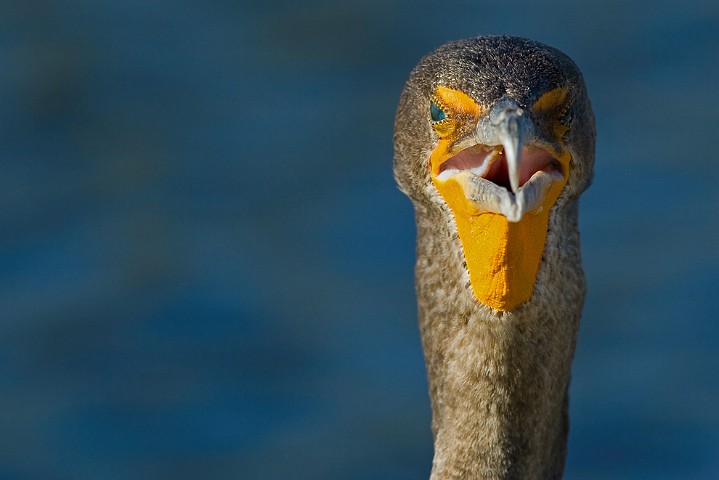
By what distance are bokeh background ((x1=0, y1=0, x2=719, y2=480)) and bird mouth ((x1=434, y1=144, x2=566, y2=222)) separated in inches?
185

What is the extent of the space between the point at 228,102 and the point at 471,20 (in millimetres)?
1990

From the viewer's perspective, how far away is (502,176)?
4789 mm

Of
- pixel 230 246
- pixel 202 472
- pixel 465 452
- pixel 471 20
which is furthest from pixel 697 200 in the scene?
pixel 465 452

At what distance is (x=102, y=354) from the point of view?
33.8 feet

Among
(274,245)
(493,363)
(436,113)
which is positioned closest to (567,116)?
(436,113)

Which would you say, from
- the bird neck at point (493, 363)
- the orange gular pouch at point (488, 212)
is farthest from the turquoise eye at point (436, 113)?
the bird neck at point (493, 363)

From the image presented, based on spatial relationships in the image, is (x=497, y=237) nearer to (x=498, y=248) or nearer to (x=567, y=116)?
(x=498, y=248)

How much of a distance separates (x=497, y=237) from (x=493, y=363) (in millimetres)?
560

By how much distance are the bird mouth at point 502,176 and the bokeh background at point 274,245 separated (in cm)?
469

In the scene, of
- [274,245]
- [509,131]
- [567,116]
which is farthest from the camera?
[274,245]

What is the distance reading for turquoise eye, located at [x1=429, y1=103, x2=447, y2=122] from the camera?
4962mm

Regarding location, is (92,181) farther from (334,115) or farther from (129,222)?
(334,115)

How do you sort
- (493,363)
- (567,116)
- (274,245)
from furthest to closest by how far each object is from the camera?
(274,245) < (493,363) < (567,116)

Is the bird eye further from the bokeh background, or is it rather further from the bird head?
the bokeh background
